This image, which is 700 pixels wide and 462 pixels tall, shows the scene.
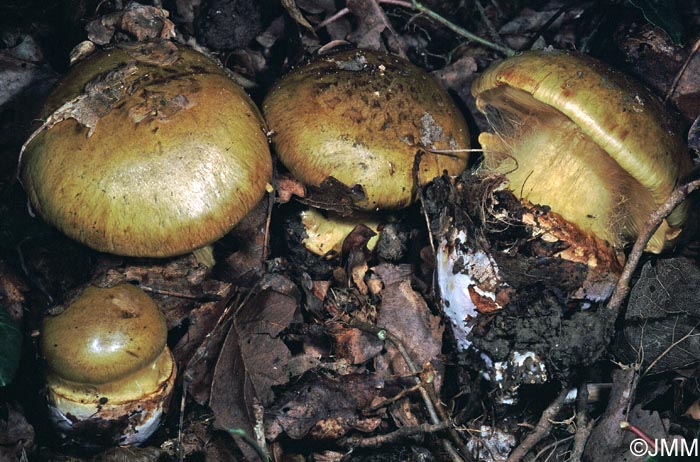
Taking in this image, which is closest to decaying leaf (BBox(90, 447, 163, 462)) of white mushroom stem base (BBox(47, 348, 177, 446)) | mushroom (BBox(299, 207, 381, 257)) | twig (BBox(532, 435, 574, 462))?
white mushroom stem base (BBox(47, 348, 177, 446))

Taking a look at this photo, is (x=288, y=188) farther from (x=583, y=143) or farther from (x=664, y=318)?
(x=664, y=318)

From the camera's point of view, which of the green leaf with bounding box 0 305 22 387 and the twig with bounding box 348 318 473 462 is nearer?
the green leaf with bounding box 0 305 22 387

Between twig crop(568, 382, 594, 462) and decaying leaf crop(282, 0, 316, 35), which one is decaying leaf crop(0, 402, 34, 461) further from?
decaying leaf crop(282, 0, 316, 35)

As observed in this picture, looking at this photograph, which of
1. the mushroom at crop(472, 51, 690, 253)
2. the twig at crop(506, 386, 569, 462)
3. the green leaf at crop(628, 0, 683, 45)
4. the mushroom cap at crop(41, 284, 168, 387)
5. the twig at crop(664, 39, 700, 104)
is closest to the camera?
the mushroom cap at crop(41, 284, 168, 387)

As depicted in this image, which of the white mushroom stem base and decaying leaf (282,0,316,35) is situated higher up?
decaying leaf (282,0,316,35)

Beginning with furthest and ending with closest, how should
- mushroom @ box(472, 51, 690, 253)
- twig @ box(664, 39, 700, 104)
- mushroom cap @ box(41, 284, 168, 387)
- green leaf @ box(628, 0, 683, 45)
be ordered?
twig @ box(664, 39, 700, 104) < green leaf @ box(628, 0, 683, 45) < mushroom @ box(472, 51, 690, 253) < mushroom cap @ box(41, 284, 168, 387)

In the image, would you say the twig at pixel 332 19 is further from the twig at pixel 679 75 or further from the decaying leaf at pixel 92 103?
the twig at pixel 679 75
